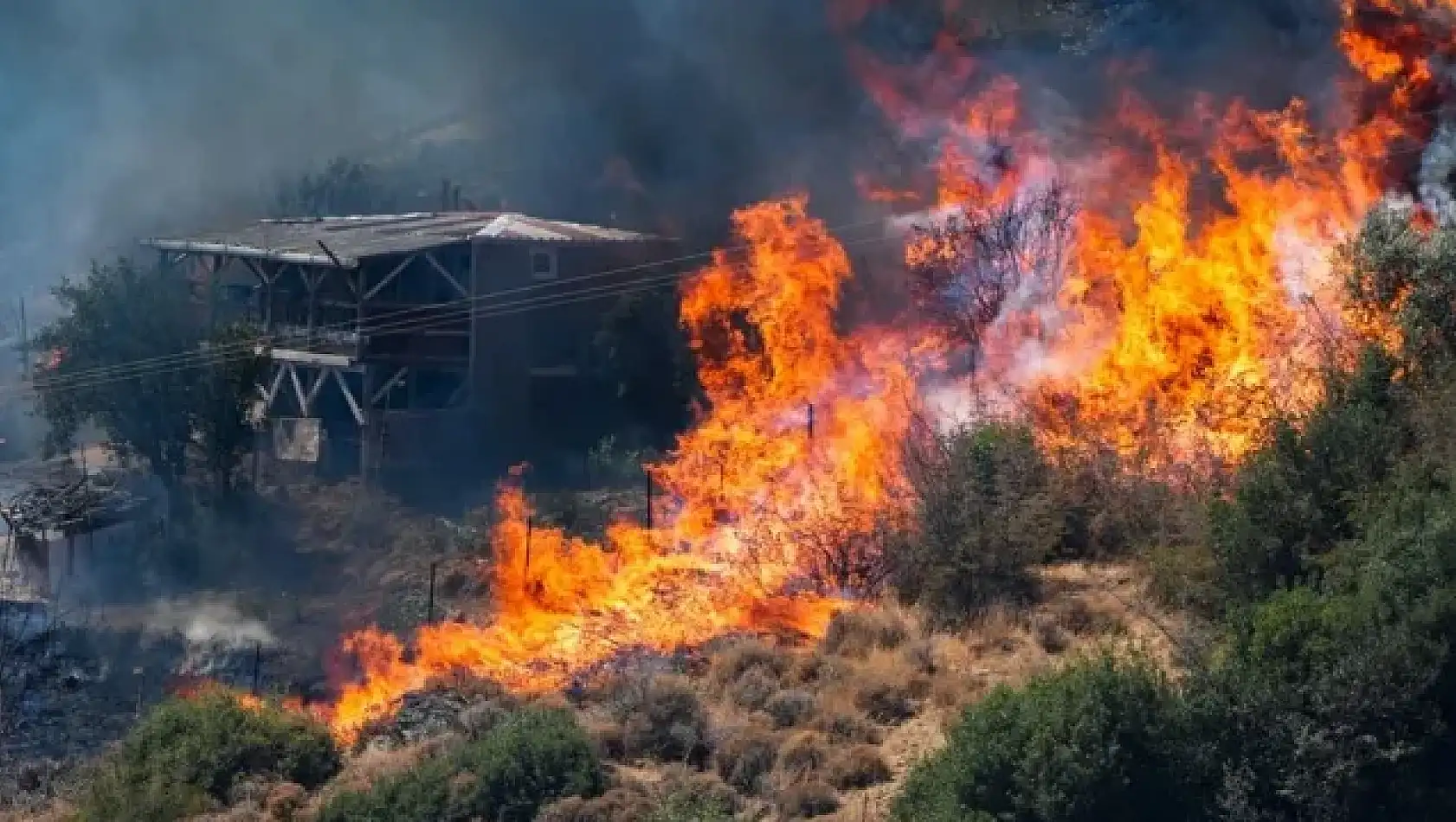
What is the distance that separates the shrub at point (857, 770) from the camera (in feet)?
45.1

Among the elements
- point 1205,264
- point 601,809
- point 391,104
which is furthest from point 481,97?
point 601,809

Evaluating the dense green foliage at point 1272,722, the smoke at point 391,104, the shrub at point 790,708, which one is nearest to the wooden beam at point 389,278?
the smoke at point 391,104

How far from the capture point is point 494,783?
13.7 metres

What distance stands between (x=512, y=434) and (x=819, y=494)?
47.5ft

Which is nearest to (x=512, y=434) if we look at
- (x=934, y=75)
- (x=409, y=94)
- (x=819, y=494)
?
(x=934, y=75)

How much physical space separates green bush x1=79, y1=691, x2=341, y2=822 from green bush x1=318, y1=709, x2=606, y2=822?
1.64 meters

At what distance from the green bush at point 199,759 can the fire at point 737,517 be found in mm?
1176

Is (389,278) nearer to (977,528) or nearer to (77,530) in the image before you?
(77,530)

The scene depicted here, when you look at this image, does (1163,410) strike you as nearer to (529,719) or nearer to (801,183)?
(529,719)

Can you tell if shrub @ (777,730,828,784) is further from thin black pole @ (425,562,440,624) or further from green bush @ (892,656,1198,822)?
thin black pole @ (425,562,440,624)

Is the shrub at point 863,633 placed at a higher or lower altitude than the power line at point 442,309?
lower

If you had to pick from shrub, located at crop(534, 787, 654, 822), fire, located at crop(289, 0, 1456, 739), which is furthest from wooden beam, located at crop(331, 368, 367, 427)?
shrub, located at crop(534, 787, 654, 822)

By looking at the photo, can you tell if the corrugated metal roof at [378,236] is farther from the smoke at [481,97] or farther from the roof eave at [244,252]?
the smoke at [481,97]

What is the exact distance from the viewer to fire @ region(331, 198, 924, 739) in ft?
60.0
